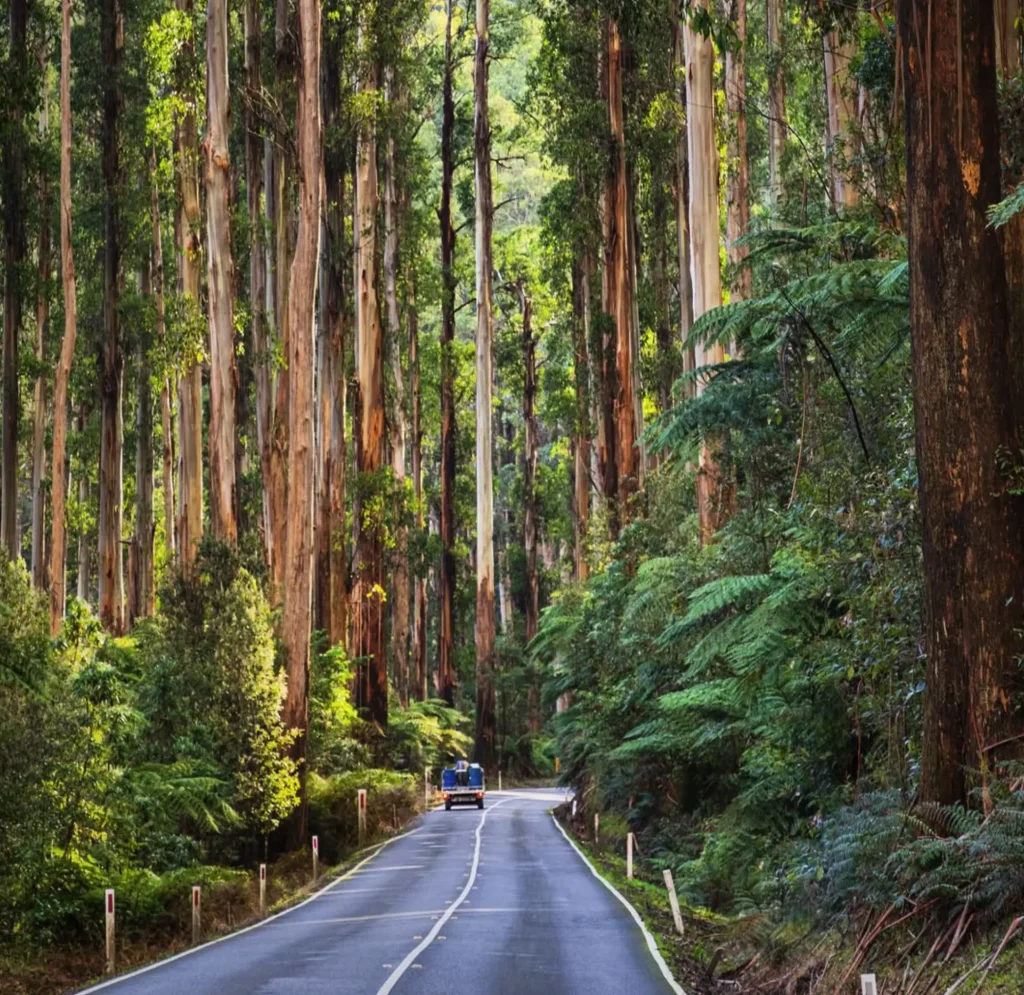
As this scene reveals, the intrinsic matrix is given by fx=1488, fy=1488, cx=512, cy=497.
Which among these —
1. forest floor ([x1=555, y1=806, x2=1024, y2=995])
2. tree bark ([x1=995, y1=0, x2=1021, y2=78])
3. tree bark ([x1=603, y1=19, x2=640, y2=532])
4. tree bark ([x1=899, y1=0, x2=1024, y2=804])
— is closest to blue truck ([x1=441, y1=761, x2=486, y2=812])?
tree bark ([x1=603, y1=19, x2=640, y2=532])

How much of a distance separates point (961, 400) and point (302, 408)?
16004mm

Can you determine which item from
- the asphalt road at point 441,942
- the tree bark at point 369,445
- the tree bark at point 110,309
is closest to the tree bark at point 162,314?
the tree bark at point 110,309

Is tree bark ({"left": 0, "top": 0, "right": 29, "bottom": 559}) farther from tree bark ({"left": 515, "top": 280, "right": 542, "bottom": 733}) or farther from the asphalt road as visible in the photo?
tree bark ({"left": 515, "top": 280, "right": 542, "bottom": 733})

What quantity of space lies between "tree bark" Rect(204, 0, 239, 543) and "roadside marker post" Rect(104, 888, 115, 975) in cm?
1125

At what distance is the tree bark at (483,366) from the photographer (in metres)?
45.3

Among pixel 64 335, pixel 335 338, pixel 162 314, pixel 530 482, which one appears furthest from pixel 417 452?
pixel 64 335

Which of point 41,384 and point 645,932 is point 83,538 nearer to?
point 41,384

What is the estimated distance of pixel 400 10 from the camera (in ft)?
115

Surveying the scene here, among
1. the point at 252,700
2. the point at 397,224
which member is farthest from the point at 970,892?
the point at 397,224

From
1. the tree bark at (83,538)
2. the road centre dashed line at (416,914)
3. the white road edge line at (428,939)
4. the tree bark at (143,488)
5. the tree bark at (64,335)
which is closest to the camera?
the white road edge line at (428,939)

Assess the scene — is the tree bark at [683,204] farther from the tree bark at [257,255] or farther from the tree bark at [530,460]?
the tree bark at [530,460]

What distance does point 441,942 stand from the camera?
1477 cm

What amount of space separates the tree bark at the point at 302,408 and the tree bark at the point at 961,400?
598 inches

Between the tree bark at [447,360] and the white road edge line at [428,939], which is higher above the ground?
the tree bark at [447,360]
